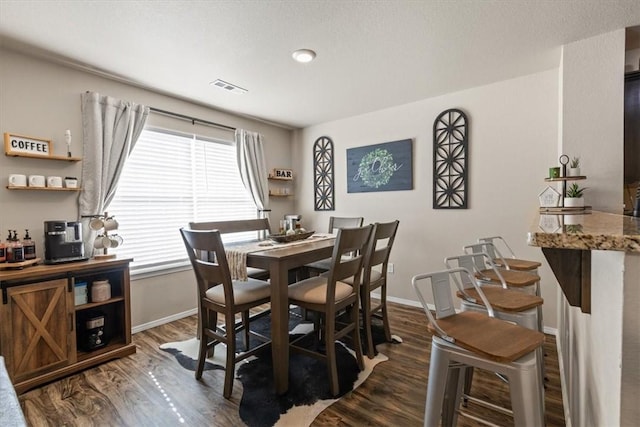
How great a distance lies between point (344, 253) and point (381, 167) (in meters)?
2.06

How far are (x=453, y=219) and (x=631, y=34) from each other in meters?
1.90

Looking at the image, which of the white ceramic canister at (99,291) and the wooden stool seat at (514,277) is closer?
the wooden stool seat at (514,277)

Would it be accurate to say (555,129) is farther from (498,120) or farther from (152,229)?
(152,229)

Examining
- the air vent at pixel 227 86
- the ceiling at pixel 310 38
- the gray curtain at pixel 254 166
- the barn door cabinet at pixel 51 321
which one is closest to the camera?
the ceiling at pixel 310 38

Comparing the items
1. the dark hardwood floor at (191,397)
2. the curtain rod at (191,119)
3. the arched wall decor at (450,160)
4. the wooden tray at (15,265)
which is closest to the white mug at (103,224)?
the wooden tray at (15,265)

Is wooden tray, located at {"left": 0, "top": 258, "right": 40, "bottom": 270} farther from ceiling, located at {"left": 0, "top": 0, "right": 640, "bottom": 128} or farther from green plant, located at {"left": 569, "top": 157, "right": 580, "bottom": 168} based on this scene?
green plant, located at {"left": 569, "top": 157, "right": 580, "bottom": 168}

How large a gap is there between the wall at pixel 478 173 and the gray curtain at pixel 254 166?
1.15 m

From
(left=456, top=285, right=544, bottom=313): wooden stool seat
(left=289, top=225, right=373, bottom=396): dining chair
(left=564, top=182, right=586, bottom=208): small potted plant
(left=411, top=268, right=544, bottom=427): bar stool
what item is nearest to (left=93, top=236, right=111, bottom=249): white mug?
(left=289, top=225, right=373, bottom=396): dining chair

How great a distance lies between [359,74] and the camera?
2.74 meters

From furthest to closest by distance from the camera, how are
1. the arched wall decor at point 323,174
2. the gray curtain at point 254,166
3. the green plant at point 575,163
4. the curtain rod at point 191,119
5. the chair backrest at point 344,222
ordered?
the arched wall decor at point 323,174, the gray curtain at point 254,166, the chair backrest at point 344,222, the curtain rod at point 191,119, the green plant at point 575,163

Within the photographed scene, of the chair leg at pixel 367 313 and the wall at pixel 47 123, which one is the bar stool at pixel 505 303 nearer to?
the chair leg at pixel 367 313

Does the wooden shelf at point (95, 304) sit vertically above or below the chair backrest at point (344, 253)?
below

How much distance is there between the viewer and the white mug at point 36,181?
227 centimetres

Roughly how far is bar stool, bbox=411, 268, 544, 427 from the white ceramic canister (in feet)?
8.05
